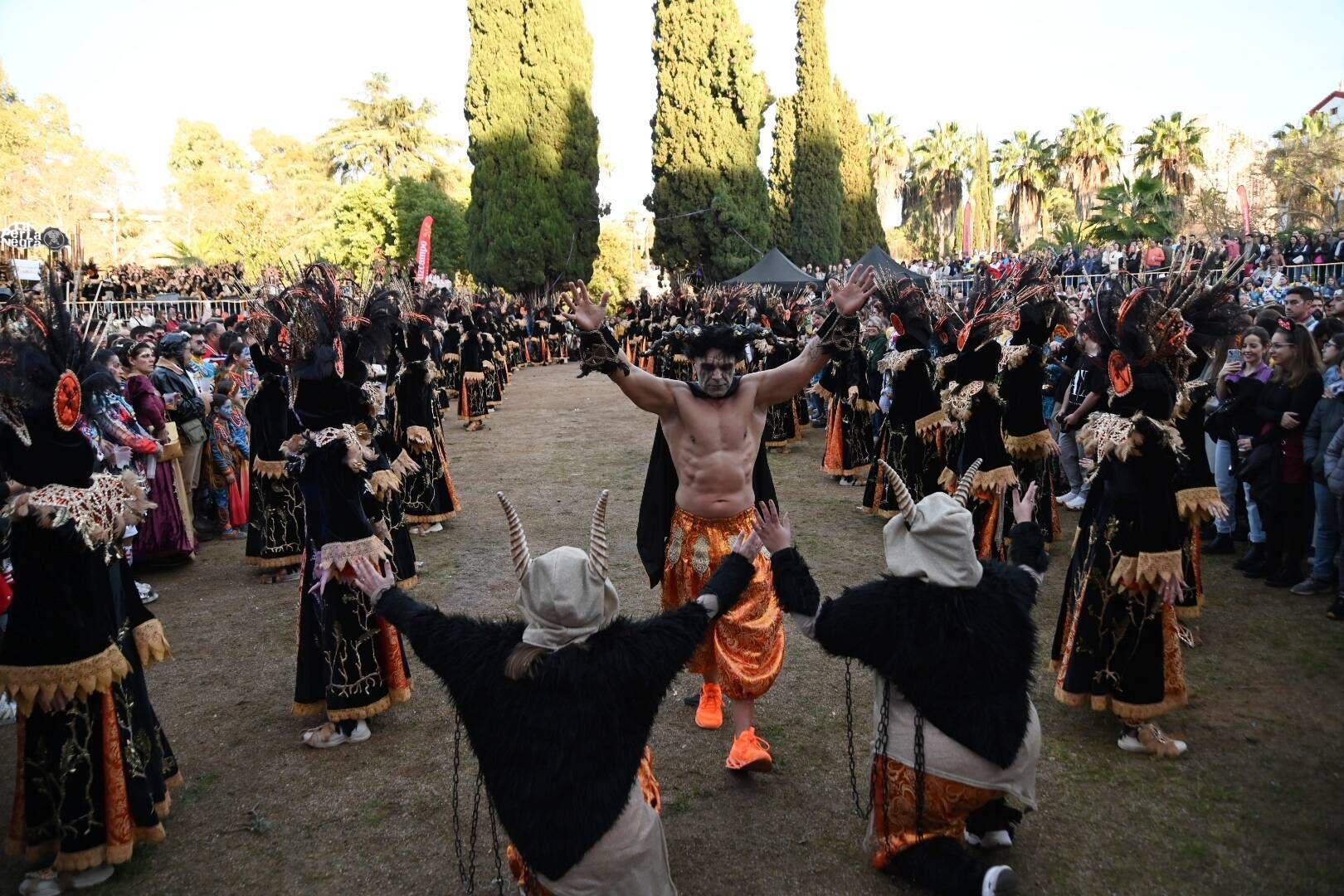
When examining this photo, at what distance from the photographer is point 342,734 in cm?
491

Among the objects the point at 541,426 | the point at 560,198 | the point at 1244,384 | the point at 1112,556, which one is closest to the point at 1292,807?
the point at 1112,556

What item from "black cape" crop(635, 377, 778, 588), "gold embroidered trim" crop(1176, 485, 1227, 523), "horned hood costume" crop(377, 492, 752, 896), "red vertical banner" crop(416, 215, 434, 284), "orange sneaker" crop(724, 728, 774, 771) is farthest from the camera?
"red vertical banner" crop(416, 215, 434, 284)

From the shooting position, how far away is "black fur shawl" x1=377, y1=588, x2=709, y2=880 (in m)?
2.83

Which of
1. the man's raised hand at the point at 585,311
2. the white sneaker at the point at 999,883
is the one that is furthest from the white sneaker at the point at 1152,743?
the man's raised hand at the point at 585,311

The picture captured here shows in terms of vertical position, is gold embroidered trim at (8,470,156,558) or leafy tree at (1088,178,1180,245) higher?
leafy tree at (1088,178,1180,245)

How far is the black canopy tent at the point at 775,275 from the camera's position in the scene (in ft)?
74.9

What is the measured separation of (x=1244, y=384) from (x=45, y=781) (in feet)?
26.2

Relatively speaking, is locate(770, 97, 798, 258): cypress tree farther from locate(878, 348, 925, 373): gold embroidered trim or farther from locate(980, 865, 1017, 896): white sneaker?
locate(980, 865, 1017, 896): white sneaker

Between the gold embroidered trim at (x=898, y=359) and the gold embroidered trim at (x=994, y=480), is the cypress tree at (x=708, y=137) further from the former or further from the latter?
the gold embroidered trim at (x=994, y=480)

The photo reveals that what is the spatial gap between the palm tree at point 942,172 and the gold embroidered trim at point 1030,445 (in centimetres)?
5017

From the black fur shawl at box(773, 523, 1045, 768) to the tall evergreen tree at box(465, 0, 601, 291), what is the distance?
Answer: 29002mm

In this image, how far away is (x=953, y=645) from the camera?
3.23 meters

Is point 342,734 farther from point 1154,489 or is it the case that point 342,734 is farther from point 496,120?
point 496,120

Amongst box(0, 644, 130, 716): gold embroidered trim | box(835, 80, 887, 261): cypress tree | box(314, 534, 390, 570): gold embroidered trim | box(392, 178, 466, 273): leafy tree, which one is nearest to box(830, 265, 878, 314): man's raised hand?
box(314, 534, 390, 570): gold embroidered trim
